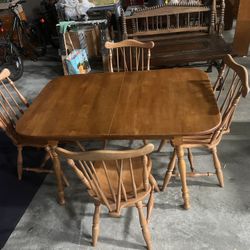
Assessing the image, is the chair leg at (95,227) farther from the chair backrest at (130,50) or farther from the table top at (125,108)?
the chair backrest at (130,50)

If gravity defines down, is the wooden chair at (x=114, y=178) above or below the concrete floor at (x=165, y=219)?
above

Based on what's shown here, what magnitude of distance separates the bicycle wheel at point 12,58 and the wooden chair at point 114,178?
2.77 meters

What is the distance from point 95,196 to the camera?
1605mm

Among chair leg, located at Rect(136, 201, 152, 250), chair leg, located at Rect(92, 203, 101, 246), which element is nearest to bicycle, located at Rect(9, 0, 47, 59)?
chair leg, located at Rect(92, 203, 101, 246)

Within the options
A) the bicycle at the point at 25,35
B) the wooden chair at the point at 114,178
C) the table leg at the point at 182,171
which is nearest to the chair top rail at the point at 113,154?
the wooden chair at the point at 114,178

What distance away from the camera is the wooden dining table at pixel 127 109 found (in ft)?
5.23

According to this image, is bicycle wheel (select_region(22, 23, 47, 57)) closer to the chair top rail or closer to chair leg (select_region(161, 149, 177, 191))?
chair leg (select_region(161, 149, 177, 191))

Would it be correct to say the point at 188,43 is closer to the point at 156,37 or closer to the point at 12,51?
the point at 156,37

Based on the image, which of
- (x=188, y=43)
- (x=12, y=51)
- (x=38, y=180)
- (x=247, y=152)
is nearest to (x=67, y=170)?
(x=38, y=180)

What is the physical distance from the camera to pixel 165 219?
6.34ft

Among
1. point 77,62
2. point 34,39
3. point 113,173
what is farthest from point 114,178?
point 34,39

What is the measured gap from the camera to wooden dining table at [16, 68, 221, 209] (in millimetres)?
1594

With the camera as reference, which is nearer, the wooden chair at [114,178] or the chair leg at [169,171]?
the wooden chair at [114,178]

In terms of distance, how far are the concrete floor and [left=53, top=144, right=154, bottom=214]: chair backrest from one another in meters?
0.41
